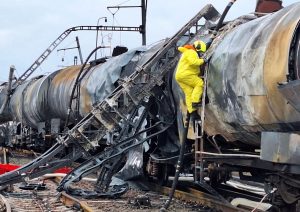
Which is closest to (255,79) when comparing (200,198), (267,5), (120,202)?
(267,5)

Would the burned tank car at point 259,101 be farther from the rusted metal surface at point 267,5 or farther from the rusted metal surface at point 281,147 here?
the rusted metal surface at point 267,5

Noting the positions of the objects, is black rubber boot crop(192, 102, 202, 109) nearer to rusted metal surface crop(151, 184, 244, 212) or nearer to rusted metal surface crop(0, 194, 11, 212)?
rusted metal surface crop(151, 184, 244, 212)

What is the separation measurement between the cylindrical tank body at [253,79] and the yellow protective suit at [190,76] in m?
0.29

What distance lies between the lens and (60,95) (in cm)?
1709

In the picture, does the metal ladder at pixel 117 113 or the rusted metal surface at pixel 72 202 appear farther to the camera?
the metal ladder at pixel 117 113

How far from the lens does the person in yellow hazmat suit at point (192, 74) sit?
7.86 metres

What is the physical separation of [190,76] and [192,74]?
4 centimetres

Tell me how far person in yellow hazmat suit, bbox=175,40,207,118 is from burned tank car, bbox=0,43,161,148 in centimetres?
293

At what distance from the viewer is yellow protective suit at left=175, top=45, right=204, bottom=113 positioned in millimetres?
7852

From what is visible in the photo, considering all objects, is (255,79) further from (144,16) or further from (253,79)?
(144,16)

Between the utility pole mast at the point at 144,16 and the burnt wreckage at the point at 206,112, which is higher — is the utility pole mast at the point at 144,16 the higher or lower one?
the higher one

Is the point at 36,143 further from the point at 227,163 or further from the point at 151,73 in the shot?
the point at 227,163

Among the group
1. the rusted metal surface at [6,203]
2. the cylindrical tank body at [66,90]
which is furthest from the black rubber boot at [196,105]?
the rusted metal surface at [6,203]

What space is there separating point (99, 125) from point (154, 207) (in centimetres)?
208
